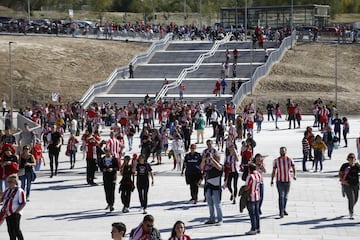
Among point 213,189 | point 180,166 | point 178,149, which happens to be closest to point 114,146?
point 178,149

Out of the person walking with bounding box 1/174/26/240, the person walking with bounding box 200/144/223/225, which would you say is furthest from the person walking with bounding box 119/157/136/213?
the person walking with bounding box 1/174/26/240

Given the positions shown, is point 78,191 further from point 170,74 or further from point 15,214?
point 170,74

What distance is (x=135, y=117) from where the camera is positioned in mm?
37188

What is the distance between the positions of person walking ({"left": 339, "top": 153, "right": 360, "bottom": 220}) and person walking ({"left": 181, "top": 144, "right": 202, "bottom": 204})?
3.25 m

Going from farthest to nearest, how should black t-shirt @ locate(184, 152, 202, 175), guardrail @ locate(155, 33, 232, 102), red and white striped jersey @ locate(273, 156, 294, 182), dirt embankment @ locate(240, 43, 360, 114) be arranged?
guardrail @ locate(155, 33, 232, 102), dirt embankment @ locate(240, 43, 360, 114), black t-shirt @ locate(184, 152, 202, 175), red and white striped jersey @ locate(273, 156, 294, 182)

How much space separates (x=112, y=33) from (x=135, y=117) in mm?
30170

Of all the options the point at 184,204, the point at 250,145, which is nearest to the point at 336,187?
the point at 250,145

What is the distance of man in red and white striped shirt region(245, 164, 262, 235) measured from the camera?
53.7ft

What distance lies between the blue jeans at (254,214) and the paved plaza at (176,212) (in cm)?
22

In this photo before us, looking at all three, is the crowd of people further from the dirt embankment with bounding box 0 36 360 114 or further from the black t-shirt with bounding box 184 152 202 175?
the dirt embankment with bounding box 0 36 360 114

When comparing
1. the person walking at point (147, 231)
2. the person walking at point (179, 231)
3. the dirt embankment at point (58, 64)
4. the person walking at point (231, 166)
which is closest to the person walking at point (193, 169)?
the person walking at point (231, 166)

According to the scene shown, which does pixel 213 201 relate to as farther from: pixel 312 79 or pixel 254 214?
pixel 312 79

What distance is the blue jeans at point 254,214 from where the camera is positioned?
16.4 metres

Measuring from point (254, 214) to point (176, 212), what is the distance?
290 cm
